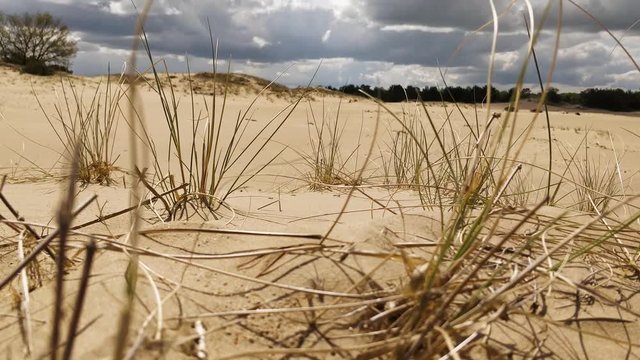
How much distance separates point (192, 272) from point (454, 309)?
42cm

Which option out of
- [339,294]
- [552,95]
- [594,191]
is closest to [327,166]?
[594,191]

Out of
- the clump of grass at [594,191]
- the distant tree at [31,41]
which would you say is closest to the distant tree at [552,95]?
the clump of grass at [594,191]

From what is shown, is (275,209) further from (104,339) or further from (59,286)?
(59,286)

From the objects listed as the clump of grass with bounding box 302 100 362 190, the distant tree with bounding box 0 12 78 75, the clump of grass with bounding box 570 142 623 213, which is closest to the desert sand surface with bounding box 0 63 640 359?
the clump of grass with bounding box 570 142 623 213

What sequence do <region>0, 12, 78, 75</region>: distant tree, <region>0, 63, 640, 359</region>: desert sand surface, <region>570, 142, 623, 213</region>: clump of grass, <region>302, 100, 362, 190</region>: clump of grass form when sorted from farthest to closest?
<region>0, 12, 78, 75</region>: distant tree
<region>302, 100, 362, 190</region>: clump of grass
<region>570, 142, 623, 213</region>: clump of grass
<region>0, 63, 640, 359</region>: desert sand surface

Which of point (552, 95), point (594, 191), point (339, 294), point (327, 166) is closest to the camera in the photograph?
point (339, 294)

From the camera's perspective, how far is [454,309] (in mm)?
874

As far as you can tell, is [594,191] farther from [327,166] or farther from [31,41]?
[31,41]

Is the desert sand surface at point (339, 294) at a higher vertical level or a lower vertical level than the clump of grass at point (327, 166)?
higher

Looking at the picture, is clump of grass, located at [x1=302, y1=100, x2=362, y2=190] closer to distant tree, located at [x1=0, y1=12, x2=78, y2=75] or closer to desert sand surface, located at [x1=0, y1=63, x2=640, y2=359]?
desert sand surface, located at [x1=0, y1=63, x2=640, y2=359]

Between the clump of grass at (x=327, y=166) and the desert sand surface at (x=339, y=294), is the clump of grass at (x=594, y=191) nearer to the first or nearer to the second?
the desert sand surface at (x=339, y=294)

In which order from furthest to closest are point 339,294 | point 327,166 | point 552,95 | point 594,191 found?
point 552,95
point 327,166
point 594,191
point 339,294

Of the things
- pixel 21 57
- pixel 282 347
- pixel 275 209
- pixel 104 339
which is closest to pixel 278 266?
pixel 282 347

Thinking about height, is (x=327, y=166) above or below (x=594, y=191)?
below
